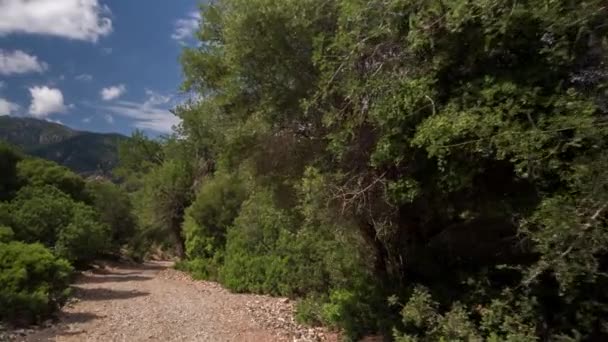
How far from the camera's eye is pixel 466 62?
19.4ft

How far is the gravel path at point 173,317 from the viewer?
10.3m

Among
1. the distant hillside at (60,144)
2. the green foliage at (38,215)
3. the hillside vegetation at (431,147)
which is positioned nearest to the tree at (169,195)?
the green foliage at (38,215)

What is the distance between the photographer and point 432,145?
5.49 meters

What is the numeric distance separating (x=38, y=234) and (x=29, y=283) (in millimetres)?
6613

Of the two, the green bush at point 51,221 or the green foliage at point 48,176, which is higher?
the green foliage at point 48,176

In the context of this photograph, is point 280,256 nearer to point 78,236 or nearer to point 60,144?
point 78,236

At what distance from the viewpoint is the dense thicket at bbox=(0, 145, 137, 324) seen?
1124 cm

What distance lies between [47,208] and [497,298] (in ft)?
54.7

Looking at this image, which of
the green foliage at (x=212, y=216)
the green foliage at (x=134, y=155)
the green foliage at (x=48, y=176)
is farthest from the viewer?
the green foliage at (x=134, y=155)

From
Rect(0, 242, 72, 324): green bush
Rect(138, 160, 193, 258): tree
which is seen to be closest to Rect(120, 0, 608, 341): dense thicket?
Rect(0, 242, 72, 324): green bush

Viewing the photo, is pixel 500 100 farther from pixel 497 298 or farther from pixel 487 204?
pixel 497 298

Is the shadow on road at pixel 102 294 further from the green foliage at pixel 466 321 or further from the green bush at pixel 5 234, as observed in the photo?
the green foliage at pixel 466 321

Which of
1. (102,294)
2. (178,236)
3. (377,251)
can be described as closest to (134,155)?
(178,236)

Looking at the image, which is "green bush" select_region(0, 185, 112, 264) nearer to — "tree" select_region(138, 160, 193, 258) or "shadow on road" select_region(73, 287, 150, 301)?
"shadow on road" select_region(73, 287, 150, 301)
